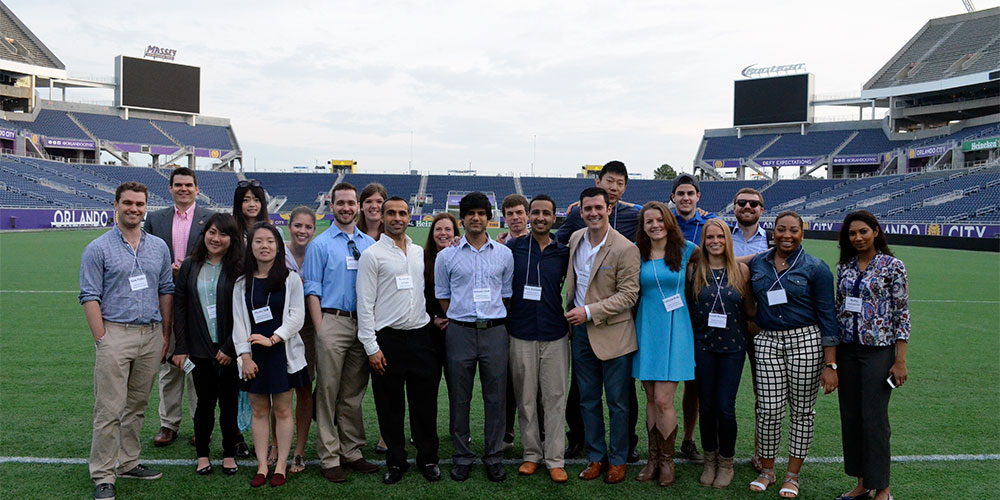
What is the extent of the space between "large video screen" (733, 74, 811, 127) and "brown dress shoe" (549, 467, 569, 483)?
6002 cm

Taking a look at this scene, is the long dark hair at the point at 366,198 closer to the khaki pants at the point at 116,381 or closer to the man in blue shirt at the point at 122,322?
the man in blue shirt at the point at 122,322

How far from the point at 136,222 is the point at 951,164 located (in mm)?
51732

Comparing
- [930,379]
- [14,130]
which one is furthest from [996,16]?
[14,130]

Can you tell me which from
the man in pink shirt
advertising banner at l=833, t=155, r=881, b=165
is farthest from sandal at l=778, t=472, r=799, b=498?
advertising banner at l=833, t=155, r=881, b=165

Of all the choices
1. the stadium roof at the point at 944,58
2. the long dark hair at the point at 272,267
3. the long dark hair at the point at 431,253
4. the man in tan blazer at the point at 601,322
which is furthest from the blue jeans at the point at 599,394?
the stadium roof at the point at 944,58

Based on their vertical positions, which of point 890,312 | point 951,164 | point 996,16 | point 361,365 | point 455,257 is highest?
point 996,16

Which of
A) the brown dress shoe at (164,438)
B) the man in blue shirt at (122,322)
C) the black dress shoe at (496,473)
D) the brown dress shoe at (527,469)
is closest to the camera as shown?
the man in blue shirt at (122,322)

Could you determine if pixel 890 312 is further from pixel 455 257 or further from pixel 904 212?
pixel 904 212

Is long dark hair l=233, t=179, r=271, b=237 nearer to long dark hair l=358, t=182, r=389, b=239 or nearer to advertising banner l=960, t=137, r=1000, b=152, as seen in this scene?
long dark hair l=358, t=182, r=389, b=239

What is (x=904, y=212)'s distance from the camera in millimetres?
35219

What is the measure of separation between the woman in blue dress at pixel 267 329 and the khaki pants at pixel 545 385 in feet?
4.96

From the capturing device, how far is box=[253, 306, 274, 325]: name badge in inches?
155

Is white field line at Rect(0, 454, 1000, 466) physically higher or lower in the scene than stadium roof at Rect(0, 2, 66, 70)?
lower

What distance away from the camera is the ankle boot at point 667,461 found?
4.12 m
